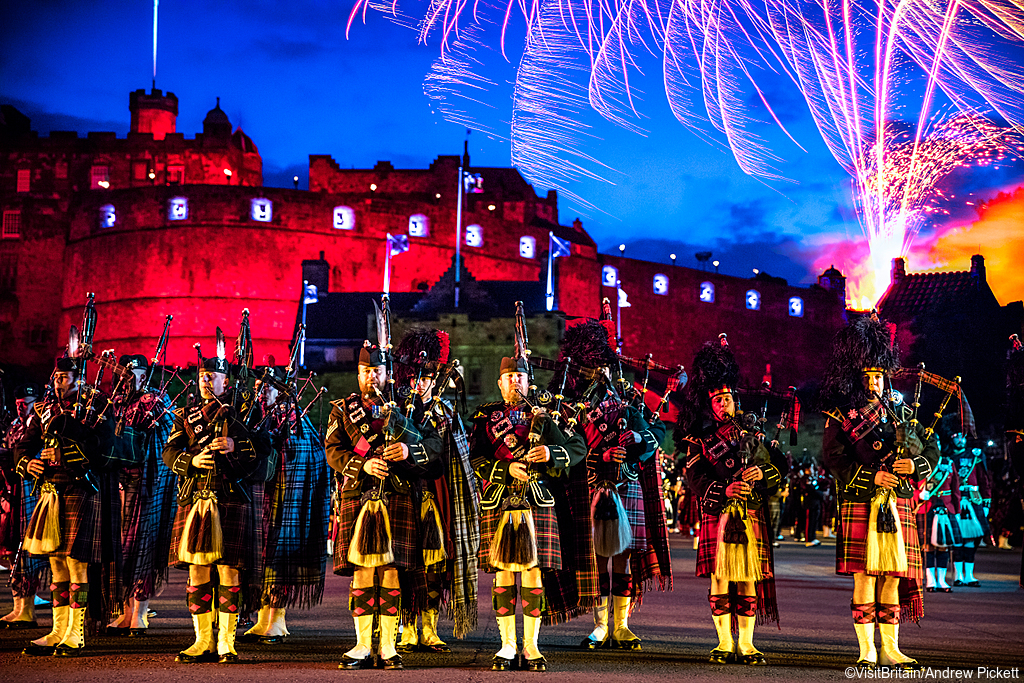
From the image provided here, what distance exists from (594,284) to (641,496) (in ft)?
168

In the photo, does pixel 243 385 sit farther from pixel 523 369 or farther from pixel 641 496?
pixel 641 496

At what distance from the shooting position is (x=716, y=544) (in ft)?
27.0

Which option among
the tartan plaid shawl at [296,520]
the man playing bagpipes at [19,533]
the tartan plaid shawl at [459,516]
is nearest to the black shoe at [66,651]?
the man playing bagpipes at [19,533]

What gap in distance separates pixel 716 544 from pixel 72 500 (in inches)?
211

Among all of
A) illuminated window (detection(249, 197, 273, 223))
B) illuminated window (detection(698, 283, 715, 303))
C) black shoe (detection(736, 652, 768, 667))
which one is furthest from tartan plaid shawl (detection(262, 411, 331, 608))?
illuminated window (detection(698, 283, 715, 303))

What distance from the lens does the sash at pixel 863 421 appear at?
7832 millimetres

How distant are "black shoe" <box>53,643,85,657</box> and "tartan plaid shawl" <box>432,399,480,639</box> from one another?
9.54ft

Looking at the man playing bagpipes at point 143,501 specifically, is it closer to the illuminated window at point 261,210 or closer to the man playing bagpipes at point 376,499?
the man playing bagpipes at point 376,499

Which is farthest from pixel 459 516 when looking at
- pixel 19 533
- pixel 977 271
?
pixel 977 271

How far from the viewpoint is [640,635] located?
30.6 feet

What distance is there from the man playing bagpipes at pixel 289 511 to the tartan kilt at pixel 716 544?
11.2 ft

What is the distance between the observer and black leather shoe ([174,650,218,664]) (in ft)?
25.1

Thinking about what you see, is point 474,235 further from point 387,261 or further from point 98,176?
point 98,176

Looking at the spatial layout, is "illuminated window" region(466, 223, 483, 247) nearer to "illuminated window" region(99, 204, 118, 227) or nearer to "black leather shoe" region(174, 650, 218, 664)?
"illuminated window" region(99, 204, 118, 227)
